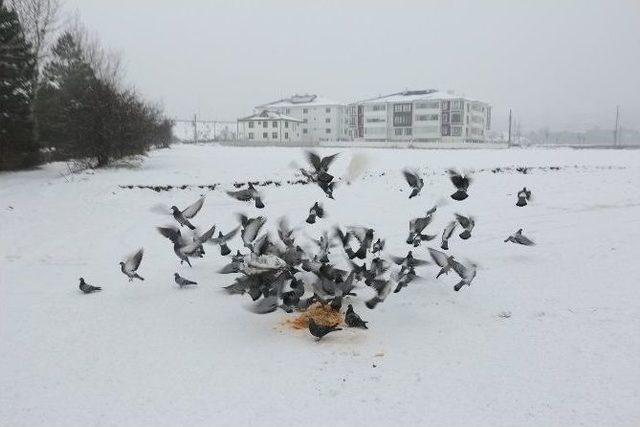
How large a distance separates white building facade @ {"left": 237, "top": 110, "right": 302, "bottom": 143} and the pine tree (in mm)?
63702

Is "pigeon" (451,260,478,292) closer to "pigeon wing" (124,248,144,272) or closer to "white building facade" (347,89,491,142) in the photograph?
"pigeon wing" (124,248,144,272)

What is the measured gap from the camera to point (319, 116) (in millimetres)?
94375

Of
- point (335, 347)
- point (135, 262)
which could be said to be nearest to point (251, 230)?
point (135, 262)

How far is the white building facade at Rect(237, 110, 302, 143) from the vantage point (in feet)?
273

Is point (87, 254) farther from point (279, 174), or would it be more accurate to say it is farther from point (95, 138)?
point (95, 138)

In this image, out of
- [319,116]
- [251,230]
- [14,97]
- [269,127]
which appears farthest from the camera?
[319,116]

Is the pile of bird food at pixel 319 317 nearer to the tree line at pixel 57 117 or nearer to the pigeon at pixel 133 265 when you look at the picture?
the pigeon at pixel 133 265

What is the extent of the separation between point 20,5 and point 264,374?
27897 millimetres

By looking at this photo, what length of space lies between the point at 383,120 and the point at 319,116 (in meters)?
14.8

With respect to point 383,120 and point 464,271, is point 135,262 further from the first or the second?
point 383,120

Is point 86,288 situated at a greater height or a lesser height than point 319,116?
lesser

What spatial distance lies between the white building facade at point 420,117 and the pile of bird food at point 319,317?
70667 millimetres

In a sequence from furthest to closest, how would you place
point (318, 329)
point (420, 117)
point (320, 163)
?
point (420, 117), point (320, 163), point (318, 329)

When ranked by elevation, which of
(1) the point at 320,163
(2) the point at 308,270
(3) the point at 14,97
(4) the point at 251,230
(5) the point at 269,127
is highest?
(5) the point at 269,127
